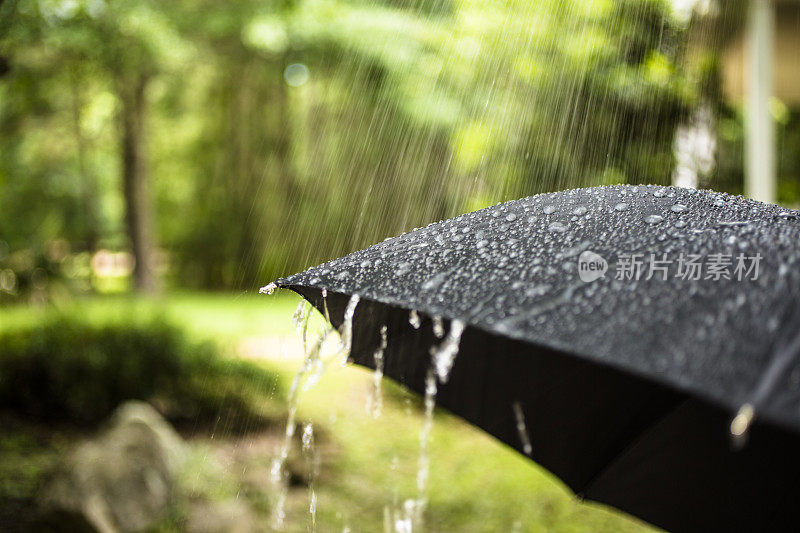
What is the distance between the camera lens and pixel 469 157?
679 cm

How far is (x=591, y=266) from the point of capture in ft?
3.76

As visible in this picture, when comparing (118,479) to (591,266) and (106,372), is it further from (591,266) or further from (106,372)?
(591,266)

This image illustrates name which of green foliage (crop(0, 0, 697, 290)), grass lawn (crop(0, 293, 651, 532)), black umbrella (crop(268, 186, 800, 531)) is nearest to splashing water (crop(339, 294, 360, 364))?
black umbrella (crop(268, 186, 800, 531))

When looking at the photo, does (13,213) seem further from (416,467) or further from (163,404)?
(416,467)

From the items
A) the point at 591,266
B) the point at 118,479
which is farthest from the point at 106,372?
the point at 591,266

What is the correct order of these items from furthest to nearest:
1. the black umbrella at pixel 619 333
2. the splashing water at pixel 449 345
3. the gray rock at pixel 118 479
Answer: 1. the gray rock at pixel 118 479
2. the splashing water at pixel 449 345
3. the black umbrella at pixel 619 333

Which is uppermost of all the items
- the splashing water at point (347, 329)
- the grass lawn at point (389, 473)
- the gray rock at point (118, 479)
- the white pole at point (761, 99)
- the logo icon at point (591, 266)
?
the white pole at point (761, 99)

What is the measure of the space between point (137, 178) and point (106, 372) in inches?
314

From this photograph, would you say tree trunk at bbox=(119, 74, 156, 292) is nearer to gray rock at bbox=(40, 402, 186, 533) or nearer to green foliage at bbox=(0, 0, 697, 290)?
green foliage at bbox=(0, 0, 697, 290)

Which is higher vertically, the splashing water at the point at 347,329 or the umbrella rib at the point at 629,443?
the splashing water at the point at 347,329

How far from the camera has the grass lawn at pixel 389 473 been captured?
16.5 ft

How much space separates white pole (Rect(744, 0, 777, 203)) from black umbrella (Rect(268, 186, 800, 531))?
16.4 ft

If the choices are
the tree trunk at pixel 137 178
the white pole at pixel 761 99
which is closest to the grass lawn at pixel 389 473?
the white pole at pixel 761 99

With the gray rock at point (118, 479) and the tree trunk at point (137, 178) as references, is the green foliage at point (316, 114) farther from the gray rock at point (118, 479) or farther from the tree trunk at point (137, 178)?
the gray rock at point (118, 479)
